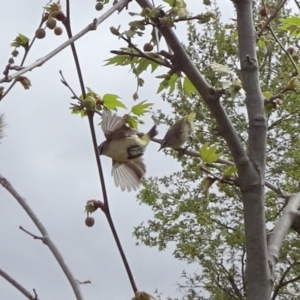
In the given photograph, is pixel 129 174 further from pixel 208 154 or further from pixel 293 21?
pixel 293 21

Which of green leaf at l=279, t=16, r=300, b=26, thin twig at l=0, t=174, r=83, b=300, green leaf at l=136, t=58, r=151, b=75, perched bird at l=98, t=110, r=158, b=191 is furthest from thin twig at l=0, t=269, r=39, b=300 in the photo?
green leaf at l=279, t=16, r=300, b=26

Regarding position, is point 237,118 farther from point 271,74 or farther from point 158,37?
point 158,37

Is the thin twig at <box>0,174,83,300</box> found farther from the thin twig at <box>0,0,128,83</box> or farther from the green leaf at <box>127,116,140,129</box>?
the green leaf at <box>127,116,140,129</box>

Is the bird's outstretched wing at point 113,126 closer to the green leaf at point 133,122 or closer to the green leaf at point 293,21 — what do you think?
the green leaf at point 133,122

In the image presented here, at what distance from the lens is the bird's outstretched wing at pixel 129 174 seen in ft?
2.23

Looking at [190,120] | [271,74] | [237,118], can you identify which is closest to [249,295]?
[190,120]

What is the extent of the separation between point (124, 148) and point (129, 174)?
0.16ft

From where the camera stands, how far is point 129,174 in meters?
0.68

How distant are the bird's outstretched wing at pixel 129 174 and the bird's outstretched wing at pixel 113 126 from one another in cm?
4

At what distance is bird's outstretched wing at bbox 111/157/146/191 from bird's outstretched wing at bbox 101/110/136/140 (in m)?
0.04

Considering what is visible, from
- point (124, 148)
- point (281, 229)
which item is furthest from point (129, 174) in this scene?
point (281, 229)

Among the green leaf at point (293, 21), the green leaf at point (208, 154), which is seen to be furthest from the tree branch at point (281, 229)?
the green leaf at point (293, 21)

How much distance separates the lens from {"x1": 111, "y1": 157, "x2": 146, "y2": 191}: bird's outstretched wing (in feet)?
2.23

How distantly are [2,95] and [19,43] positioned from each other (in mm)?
151
